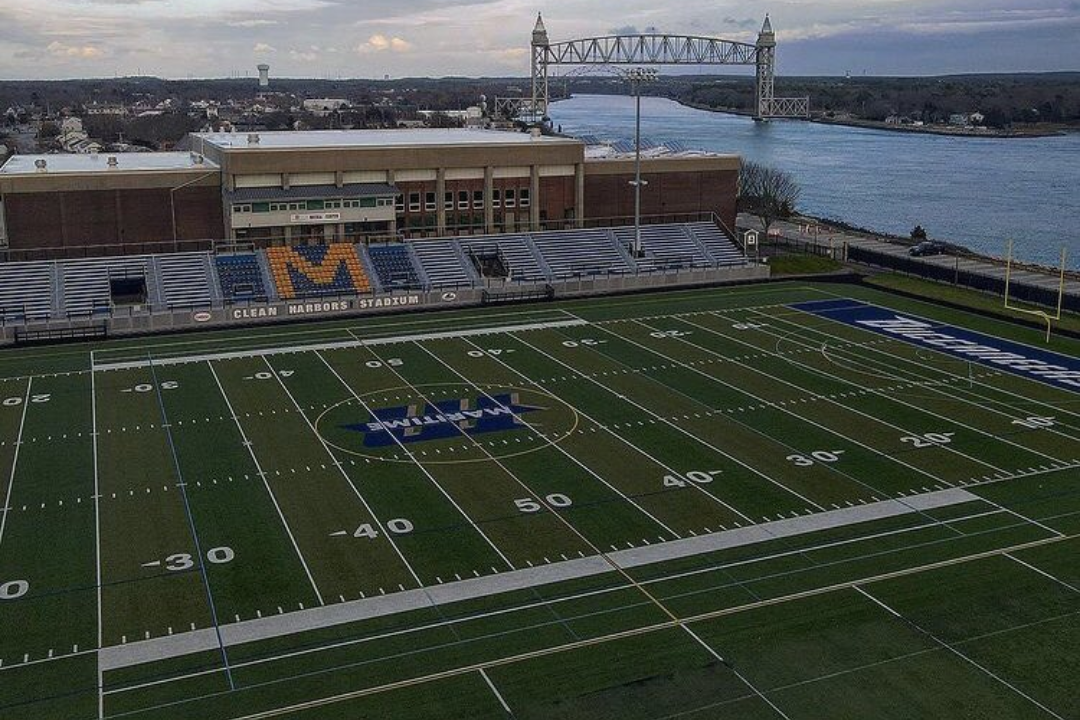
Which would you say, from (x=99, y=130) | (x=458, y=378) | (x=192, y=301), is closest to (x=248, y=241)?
(x=192, y=301)

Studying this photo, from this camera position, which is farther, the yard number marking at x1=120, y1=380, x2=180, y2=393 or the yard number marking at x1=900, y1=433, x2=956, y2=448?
the yard number marking at x1=120, y1=380, x2=180, y2=393

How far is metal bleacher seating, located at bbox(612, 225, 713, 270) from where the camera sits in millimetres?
54094

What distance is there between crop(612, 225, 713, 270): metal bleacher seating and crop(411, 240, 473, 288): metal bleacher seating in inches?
343

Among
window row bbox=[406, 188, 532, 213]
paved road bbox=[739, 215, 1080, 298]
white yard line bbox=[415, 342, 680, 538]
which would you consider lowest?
white yard line bbox=[415, 342, 680, 538]

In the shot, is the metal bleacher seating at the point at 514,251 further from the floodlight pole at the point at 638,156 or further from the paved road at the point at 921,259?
the paved road at the point at 921,259

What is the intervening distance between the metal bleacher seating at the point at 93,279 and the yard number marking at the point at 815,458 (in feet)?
96.5

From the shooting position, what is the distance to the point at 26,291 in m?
44.9

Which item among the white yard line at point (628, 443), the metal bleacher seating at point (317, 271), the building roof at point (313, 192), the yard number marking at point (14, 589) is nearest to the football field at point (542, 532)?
the yard number marking at point (14, 589)

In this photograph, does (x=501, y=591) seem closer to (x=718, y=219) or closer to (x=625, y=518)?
(x=625, y=518)

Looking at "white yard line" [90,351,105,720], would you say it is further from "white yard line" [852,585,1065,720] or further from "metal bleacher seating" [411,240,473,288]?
"metal bleacher seating" [411,240,473,288]

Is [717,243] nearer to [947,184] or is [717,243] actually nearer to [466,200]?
[466,200]

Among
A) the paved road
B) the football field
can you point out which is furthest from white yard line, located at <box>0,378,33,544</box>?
the paved road

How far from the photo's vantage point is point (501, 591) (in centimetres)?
2056

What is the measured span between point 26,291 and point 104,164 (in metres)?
11.8
